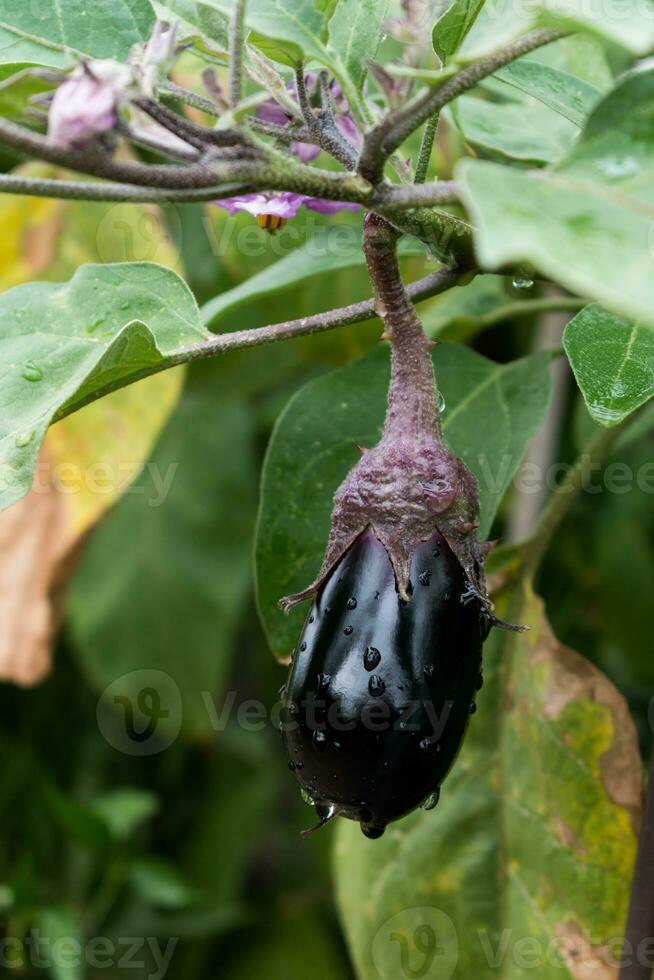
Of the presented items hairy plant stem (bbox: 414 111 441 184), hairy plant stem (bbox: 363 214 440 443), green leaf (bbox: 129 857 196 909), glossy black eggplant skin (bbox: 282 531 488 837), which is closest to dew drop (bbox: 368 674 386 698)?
glossy black eggplant skin (bbox: 282 531 488 837)

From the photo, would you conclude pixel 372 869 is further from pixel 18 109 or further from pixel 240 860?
pixel 240 860

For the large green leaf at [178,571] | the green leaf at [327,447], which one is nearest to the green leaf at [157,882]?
the large green leaf at [178,571]

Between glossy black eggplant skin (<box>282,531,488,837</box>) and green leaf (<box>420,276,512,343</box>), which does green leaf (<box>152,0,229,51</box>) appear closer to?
glossy black eggplant skin (<box>282,531,488,837</box>)

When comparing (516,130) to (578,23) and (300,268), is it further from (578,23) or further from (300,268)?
(578,23)

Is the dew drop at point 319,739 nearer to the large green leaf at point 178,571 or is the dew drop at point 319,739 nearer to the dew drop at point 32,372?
the dew drop at point 32,372

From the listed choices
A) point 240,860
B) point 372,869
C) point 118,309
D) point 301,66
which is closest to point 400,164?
point 301,66
